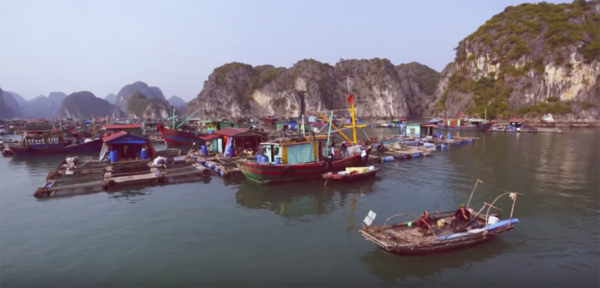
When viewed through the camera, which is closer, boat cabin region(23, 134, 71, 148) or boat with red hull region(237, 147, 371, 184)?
boat with red hull region(237, 147, 371, 184)

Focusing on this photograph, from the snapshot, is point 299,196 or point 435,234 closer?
point 435,234

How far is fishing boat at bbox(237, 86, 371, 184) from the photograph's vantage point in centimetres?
2599

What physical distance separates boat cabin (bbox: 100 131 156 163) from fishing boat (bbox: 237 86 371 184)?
40.1 ft

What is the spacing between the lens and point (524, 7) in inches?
5404

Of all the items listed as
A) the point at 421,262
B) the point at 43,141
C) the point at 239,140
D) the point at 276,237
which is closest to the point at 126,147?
the point at 239,140

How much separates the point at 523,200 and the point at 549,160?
68.8 ft

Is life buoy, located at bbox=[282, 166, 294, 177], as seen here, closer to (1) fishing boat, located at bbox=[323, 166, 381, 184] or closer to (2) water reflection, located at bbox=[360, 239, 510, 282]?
(1) fishing boat, located at bbox=[323, 166, 381, 184]

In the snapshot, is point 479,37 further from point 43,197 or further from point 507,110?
point 43,197

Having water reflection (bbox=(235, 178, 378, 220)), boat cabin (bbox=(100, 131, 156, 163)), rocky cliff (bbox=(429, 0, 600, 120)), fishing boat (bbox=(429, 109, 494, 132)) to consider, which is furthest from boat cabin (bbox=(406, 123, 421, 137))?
rocky cliff (bbox=(429, 0, 600, 120))

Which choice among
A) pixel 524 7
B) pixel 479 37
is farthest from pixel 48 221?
pixel 524 7

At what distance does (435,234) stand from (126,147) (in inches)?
1189

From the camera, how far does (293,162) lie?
27375mm

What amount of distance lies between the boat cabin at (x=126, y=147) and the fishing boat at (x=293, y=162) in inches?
481

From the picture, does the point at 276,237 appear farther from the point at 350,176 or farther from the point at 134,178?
the point at 134,178
